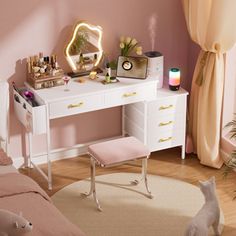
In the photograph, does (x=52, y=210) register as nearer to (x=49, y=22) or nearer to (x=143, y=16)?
(x=49, y=22)

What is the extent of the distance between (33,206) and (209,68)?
2.09m

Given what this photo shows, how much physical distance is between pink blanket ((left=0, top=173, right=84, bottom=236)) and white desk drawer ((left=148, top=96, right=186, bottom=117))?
1.49 meters

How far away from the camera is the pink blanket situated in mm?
3363

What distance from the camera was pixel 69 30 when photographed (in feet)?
16.3

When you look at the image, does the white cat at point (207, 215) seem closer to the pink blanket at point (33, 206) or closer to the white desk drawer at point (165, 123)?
the pink blanket at point (33, 206)

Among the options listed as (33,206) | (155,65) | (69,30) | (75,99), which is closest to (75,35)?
(69,30)

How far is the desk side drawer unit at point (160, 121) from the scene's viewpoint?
5078 millimetres

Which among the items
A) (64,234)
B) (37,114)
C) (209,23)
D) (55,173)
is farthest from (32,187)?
(209,23)

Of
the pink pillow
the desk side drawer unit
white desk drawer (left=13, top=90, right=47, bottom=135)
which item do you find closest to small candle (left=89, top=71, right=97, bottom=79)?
the desk side drawer unit

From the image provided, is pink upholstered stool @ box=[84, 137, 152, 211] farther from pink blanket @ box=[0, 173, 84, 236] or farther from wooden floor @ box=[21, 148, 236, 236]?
pink blanket @ box=[0, 173, 84, 236]

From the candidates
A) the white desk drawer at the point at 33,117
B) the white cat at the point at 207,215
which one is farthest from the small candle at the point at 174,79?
the white cat at the point at 207,215

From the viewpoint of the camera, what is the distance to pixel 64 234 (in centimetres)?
334

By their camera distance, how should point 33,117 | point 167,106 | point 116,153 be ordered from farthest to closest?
point 167,106
point 33,117
point 116,153

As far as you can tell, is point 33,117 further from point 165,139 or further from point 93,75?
point 165,139
